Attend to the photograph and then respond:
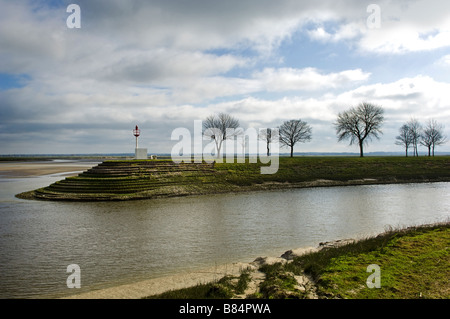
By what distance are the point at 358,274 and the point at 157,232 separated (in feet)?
44.3

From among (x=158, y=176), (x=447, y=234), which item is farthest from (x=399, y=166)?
(x=447, y=234)

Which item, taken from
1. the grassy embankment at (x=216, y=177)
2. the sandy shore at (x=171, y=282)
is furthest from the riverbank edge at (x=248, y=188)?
the sandy shore at (x=171, y=282)

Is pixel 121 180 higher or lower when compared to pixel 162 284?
higher

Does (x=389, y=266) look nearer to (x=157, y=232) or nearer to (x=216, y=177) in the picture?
(x=157, y=232)

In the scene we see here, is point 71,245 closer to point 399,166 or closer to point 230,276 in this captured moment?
point 230,276

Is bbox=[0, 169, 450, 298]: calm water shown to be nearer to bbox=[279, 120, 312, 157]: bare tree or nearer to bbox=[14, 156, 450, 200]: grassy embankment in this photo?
bbox=[14, 156, 450, 200]: grassy embankment

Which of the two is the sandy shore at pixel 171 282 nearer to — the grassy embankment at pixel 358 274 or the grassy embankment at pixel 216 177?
the grassy embankment at pixel 358 274

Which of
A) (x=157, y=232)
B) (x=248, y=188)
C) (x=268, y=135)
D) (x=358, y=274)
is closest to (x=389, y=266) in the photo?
(x=358, y=274)

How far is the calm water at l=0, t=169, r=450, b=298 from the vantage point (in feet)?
41.5

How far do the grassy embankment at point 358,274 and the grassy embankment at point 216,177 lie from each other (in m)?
28.6

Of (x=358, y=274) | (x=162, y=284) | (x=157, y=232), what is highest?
(x=358, y=274)

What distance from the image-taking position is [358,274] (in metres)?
9.45

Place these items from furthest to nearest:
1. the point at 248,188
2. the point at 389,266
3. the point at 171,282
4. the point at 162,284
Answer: the point at 248,188
the point at 171,282
the point at 162,284
the point at 389,266

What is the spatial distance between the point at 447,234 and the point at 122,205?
28.1 metres
